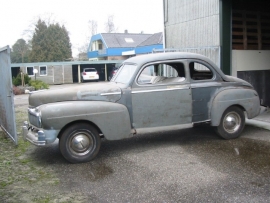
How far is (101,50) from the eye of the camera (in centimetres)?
4516

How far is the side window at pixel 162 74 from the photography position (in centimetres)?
663

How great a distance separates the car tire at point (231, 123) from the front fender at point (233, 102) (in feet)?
0.51

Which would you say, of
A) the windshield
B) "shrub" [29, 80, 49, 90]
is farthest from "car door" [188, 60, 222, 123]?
"shrub" [29, 80, 49, 90]

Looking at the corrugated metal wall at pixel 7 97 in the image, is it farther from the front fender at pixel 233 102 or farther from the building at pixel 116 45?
the building at pixel 116 45

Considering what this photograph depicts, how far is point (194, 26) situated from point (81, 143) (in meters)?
6.60

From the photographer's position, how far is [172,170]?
212 inches

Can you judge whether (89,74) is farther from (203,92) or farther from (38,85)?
(203,92)

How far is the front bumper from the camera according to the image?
5.67m

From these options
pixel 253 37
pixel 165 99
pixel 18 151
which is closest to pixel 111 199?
pixel 165 99

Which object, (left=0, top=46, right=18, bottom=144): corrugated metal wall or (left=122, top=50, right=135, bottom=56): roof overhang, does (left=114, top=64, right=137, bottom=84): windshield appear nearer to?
(left=0, top=46, right=18, bottom=144): corrugated metal wall

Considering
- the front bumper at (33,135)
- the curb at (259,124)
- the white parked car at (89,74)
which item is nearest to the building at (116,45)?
the white parked car at (89,74)

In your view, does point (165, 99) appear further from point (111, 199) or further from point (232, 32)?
point (232, 32)

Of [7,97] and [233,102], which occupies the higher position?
[7,97]

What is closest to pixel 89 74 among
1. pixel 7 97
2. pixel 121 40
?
pixel 121 40
